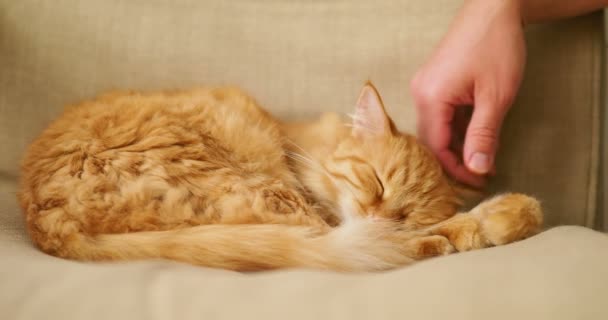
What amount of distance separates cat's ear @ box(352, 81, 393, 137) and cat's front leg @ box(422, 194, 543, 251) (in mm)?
352

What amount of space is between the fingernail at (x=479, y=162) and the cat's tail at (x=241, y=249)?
1.36 ft

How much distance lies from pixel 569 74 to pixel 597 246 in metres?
0.82

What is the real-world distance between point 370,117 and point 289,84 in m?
0.47

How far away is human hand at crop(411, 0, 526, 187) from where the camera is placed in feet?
4.37

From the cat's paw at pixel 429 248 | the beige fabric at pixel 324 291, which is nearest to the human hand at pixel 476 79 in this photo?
the cat's paw at pixel 429 248

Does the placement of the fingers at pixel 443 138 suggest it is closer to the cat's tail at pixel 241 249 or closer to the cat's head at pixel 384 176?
the cat's head at pixel 384 176

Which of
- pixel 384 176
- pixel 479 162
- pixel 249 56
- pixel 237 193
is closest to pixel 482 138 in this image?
pixel 479 162

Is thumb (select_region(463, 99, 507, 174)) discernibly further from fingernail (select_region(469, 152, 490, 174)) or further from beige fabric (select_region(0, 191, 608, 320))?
beige fabric (select_region(0, 191, 608, 320))

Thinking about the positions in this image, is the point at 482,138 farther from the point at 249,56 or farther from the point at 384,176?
the point at 249,56

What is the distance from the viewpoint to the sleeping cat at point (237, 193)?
1035 mm

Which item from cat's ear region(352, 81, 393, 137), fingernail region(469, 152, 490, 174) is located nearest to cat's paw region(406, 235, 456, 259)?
fingernail region(469, 152, 490, 174)

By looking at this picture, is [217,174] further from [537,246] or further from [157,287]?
[537,246]

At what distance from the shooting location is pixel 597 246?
0.95 meters

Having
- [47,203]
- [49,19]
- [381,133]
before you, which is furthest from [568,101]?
[49,19]
